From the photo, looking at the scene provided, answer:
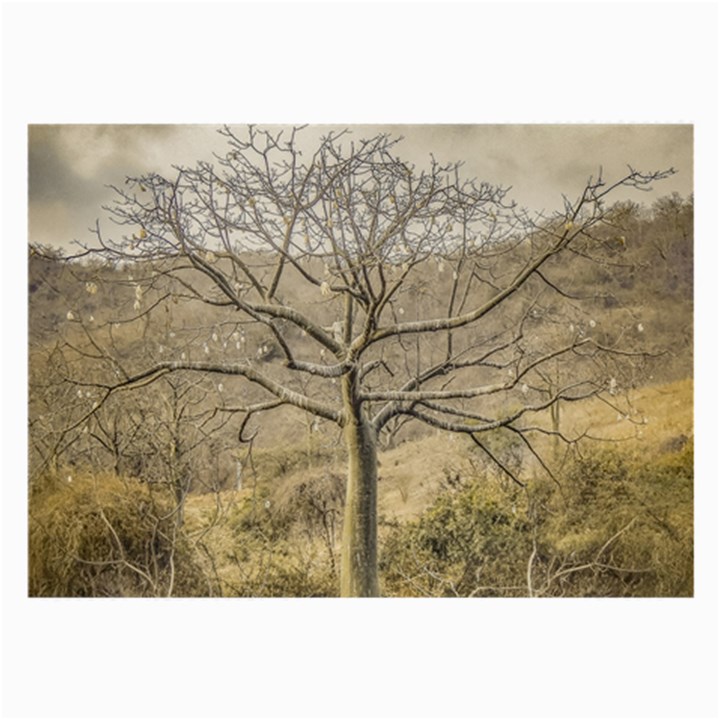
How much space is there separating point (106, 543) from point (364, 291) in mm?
2210

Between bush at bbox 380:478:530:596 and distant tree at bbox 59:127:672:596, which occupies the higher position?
distant tree at bbox 59:127:672:596

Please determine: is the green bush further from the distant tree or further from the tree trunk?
the distant tree

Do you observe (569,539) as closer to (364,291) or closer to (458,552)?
(458,552)

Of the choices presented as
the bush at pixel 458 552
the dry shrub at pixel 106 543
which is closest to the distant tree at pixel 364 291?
the bush at pixel 458 552

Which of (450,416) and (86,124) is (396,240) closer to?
(450,416)

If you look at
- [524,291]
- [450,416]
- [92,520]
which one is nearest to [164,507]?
[92,520]

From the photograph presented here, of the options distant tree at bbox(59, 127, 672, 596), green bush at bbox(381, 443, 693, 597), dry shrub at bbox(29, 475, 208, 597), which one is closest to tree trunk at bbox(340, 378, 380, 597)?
distant tree at bbox(59, 127, 672, 596)

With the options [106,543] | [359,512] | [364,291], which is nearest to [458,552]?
[359,512]

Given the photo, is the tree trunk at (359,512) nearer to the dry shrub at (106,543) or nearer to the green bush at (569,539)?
the green bush at (569,539)

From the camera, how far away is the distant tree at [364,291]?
4.27m

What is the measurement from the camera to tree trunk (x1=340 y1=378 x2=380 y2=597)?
14.2 feet
